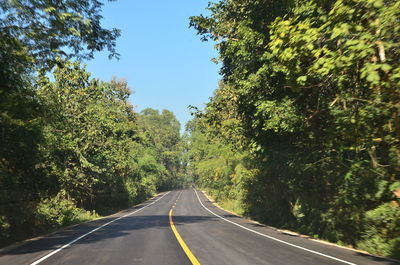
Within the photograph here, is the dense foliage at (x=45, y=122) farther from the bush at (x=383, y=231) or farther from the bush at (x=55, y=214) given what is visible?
the bush at (x=383, y=231)

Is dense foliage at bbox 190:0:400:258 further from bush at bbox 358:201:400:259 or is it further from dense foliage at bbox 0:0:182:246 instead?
dense foliage at bbox 0:0:182:246

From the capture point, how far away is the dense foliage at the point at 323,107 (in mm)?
6594

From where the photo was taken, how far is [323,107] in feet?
39.4

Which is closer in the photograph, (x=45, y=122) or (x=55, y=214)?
(x=45, y=122)

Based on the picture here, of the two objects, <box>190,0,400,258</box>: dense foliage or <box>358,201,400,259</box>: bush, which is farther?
<box>358,201,400,259</box>: bush

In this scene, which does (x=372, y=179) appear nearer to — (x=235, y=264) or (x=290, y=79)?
(x=290, y=79)

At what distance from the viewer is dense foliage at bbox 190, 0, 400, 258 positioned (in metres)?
6.59

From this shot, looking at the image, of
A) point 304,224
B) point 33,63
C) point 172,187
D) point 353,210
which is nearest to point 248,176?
point 304,224

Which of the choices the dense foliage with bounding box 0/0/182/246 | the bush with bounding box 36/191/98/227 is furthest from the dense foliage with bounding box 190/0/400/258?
the bush with bounding box 36/191/98/227

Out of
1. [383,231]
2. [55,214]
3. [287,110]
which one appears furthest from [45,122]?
[383,231]

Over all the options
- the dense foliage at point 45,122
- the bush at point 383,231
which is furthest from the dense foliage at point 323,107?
the dense foliage at point 45,122

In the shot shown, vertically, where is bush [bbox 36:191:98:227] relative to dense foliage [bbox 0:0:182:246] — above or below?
below

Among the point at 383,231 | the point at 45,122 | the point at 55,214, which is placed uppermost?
the point at 45,122

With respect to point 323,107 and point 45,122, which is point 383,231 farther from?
point 45,122
